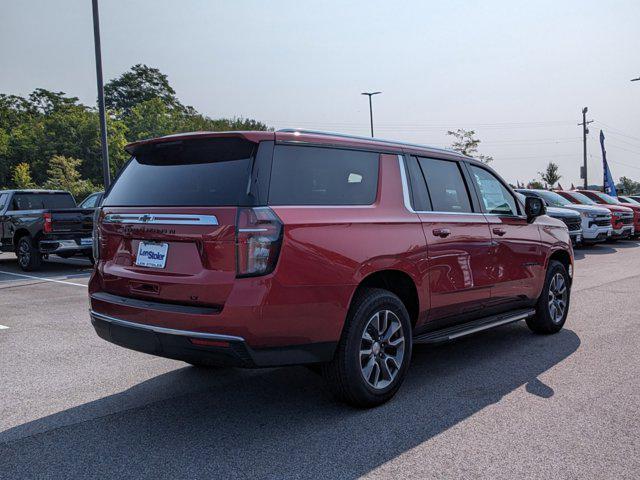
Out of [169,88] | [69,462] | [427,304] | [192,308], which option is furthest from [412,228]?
[169,88]

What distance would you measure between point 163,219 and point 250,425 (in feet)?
4.62

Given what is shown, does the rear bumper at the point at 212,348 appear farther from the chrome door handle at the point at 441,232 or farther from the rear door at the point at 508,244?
the rear door at the point at 508,244

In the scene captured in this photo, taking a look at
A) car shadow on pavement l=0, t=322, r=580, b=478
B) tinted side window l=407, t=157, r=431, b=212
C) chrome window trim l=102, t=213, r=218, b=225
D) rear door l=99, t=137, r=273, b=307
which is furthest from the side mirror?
chrome window trim l=102, t=213, r=218, b=225

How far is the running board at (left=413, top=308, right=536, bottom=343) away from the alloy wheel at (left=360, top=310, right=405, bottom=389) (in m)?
0.32

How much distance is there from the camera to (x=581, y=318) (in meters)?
7.00

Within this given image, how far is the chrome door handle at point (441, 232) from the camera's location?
4.57 metres

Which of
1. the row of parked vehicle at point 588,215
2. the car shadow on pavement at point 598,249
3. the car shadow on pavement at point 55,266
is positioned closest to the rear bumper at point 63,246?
the car shadow on pavement at point 55,266

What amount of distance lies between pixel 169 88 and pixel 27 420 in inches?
3345

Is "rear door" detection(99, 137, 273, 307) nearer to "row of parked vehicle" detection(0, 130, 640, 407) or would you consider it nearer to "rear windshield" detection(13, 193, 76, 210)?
"row of parked vehicle" detection(0, 130, 640, 407)

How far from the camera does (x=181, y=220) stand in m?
3.62

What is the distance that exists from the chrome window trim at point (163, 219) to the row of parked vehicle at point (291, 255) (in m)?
0.01

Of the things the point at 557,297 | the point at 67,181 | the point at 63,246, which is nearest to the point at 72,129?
the point at 67,181

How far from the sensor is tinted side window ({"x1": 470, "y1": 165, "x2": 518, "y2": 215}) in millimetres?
5465

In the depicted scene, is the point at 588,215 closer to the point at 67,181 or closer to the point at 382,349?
the point at 382,349
